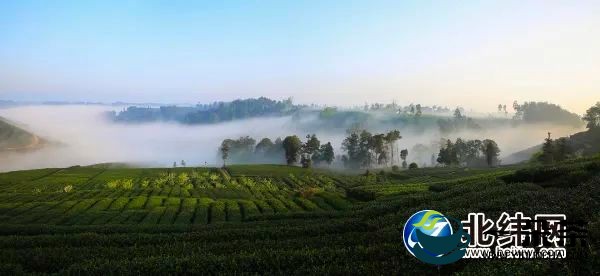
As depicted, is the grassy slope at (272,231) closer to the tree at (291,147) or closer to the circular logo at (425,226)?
the circular logo at (425,226)

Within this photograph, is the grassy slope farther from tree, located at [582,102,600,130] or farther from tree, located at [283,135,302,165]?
tree, located at [582,102,600,130]

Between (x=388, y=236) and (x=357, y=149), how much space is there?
164 m

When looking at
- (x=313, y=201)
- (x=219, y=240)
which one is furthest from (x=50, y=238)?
(x=313, y=201)

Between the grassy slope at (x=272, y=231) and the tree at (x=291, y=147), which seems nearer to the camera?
the grassy slope at (x=272, y=231)

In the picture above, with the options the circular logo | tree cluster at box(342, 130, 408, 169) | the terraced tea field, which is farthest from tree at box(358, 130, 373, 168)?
the circular logo

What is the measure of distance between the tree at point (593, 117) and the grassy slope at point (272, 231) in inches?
5215

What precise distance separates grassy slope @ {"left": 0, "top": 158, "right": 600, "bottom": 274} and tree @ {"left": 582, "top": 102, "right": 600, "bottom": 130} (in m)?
132

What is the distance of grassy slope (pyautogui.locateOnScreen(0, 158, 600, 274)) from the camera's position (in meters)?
25.8

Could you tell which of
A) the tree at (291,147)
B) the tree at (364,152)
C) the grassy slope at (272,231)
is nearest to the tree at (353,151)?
the tree at (364,152)

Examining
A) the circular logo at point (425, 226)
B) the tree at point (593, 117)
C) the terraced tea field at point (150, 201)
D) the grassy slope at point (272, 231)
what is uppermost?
the tree at point (593, 117)

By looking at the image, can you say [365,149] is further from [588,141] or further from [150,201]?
[150,201]

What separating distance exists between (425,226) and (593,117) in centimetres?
17535

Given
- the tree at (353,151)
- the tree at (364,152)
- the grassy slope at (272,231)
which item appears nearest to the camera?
the grassy slope at (272,231)

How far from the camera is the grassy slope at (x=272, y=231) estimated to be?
2583cm
